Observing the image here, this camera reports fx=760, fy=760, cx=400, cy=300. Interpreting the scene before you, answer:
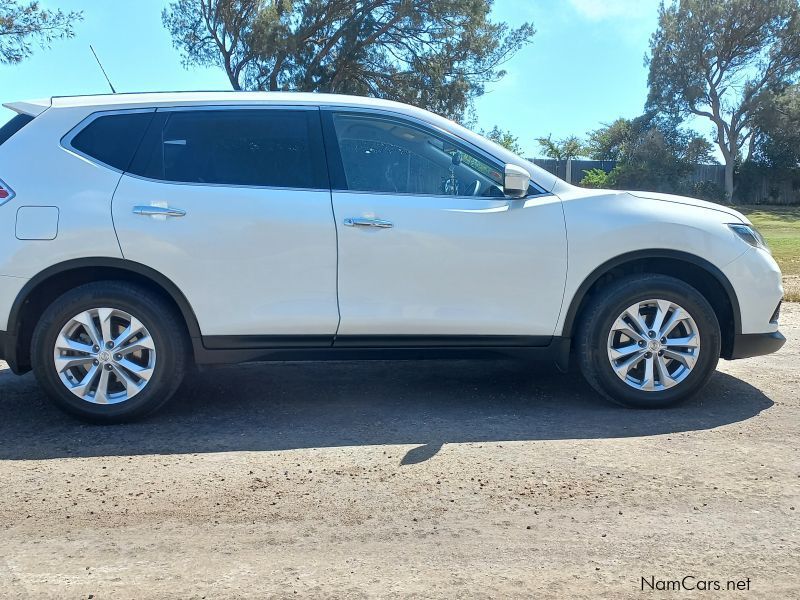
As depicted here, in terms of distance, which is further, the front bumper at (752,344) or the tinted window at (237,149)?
the front bumper at (752,344)

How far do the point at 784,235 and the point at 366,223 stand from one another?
21.0 m

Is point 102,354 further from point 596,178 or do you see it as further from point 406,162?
point 596,178

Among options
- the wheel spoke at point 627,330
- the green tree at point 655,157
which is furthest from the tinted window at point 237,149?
the green tree at point 655,157

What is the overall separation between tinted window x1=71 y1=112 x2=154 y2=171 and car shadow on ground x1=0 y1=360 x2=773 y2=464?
163 centimetres

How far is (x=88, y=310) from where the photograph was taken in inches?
177

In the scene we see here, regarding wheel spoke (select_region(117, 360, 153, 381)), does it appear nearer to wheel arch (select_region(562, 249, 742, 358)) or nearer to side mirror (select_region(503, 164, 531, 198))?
side mirror (select_region(503, 164, 531, 198))

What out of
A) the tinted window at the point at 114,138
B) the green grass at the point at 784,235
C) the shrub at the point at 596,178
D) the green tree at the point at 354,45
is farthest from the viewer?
the shrub at the point at 596,178

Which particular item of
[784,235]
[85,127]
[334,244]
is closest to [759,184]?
[784,235]

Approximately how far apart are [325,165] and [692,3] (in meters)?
41.3

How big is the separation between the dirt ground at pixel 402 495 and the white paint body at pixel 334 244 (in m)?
0.65

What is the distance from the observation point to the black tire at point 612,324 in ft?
15.6

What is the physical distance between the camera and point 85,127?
4664 mm

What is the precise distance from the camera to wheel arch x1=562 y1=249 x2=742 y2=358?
4.77m

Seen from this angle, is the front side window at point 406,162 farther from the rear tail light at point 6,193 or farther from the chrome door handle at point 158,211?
the rear tail light at point 6,193
